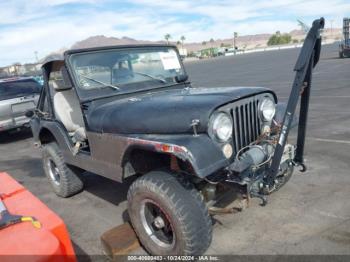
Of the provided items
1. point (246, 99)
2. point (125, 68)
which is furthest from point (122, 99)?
point (246, 99)

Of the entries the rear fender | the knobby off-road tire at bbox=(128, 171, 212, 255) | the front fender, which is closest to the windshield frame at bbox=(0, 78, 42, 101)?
the rear fender

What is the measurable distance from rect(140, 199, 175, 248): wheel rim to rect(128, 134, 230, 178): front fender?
1.83 ft

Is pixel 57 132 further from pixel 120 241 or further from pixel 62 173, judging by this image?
pixel 120 241

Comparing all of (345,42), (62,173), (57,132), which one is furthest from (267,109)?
(345,42)

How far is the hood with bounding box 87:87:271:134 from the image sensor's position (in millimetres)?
3072

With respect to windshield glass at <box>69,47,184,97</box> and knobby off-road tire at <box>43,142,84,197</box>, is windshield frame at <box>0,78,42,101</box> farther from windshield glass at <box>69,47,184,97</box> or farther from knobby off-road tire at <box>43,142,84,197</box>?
windshield glass at <box>69,47,184,97</box>

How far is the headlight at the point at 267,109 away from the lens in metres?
3.65

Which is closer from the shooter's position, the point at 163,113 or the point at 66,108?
the point at 163,113

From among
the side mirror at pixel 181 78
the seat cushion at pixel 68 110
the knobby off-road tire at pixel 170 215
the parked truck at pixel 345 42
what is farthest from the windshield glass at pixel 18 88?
the parked truck at pixel 345 42

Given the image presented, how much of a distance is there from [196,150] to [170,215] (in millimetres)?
596

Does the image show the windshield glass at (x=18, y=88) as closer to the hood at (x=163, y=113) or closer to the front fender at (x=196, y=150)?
the hood at (x=163, y=113)

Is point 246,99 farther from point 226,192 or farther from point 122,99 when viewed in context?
point 122,99

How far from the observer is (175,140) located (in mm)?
3029

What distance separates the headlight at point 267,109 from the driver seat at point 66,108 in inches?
96.8
